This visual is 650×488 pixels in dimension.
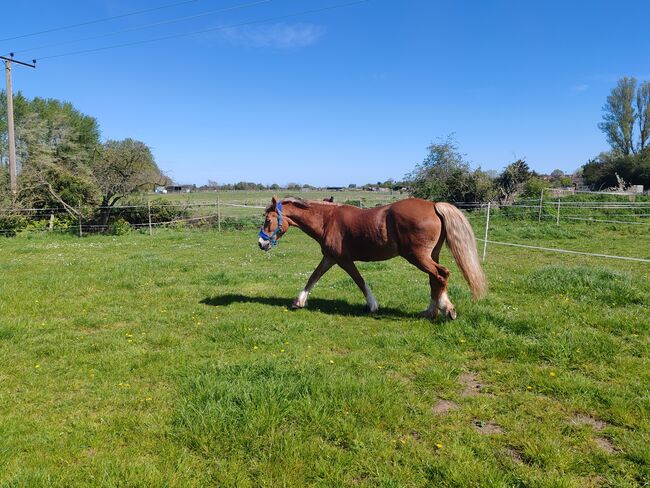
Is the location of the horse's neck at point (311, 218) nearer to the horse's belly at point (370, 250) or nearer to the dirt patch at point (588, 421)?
the horse's belly at point (370, 250)

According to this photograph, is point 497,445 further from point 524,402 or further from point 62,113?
point 62,113

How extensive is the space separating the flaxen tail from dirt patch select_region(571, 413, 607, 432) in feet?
7.64

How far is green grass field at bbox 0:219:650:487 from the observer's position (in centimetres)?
289

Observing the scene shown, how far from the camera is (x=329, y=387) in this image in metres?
3.86

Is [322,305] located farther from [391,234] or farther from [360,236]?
[391,234]

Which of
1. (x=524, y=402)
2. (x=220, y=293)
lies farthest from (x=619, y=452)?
(x=220, y=293)

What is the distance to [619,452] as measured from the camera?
2994 millimetres

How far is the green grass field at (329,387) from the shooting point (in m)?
2.89

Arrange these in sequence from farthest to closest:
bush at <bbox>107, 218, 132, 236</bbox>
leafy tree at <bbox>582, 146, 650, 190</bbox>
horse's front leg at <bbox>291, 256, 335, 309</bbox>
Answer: leafy tree at <bbox>582, 146, 650, 190</bbox>
bush at <bbox>107, 218, 132, 236</bbox>
horse's front leg at <bbox>291, 256, 335, 309</bbox>

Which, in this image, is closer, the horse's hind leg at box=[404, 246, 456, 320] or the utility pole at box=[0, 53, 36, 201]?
the horse's hind leg at box=[404, 246, 456, 320]

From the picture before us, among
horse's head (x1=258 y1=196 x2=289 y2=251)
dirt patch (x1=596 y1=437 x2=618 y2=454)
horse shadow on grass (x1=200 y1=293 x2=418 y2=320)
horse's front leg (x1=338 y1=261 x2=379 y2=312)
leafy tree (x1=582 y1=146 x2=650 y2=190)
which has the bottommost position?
dirt patch (x1=596 y1=437 x2=618 y2=454)

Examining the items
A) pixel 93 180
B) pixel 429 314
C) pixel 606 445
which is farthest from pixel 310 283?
pixel 93 180

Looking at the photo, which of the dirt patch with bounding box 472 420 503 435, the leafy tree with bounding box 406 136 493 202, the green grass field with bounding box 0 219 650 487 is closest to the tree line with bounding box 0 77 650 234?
the leafy tree with bounding box 406 136 493 202

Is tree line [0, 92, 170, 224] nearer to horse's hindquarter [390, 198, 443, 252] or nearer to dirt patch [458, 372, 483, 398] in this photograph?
horse's hindquarter [390, 198, 443, 252]
